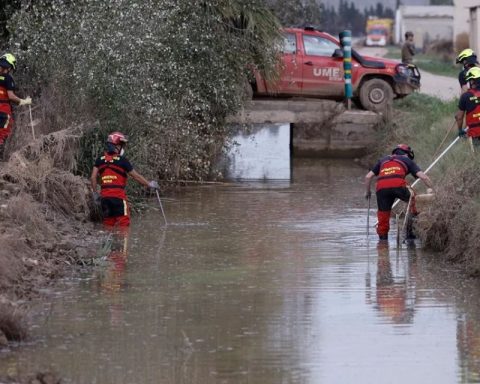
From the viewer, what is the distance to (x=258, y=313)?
11180 millimetres

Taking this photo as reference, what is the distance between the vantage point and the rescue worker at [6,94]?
17812 mm

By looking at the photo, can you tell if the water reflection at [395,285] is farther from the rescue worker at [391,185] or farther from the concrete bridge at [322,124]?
the concrete bridge at [322,124]

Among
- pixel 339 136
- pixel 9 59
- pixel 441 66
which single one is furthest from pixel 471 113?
pixel 441 66

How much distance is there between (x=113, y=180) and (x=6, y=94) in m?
2.78

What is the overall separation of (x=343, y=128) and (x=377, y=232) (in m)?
10.6

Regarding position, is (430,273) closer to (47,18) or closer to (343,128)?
(47,18)

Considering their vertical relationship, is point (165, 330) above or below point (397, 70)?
below

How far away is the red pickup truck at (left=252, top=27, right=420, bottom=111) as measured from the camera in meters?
25.3

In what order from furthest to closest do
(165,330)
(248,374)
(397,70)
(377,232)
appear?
(397,70)
(377,232)
(165,330)
(248,374)

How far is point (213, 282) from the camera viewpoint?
41.4 feet

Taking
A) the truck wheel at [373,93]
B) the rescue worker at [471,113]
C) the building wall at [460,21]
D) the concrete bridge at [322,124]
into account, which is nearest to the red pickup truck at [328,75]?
the truck wheel at [373,93]

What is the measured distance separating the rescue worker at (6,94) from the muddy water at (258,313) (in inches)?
106

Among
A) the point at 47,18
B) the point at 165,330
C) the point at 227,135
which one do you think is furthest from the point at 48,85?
the point at 165,330

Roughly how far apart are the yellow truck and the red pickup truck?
2160 inches
